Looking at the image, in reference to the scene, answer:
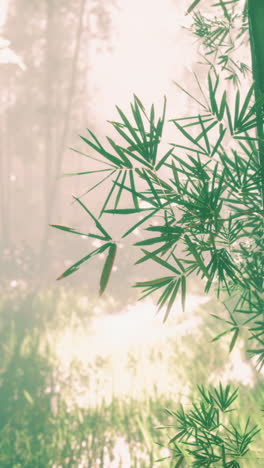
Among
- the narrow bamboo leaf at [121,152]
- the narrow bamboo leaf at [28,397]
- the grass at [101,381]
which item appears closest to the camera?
the narrow bamboo leaf at [121,152]

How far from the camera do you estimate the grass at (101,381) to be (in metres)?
3.98

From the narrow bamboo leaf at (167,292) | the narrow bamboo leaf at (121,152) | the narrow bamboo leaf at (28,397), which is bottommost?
the narrow bamboo leaf at (28,397)

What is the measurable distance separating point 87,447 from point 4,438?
3.23ft

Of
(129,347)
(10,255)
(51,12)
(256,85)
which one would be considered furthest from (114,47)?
(256,85)

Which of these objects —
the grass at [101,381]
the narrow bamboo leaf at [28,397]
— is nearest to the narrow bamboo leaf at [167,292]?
the grass at [101,381]

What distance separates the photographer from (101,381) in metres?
5.54

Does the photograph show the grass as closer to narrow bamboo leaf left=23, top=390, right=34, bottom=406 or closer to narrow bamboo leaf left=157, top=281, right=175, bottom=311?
narrow bamboo leaf left=23, top=390, right=34, bottom=406

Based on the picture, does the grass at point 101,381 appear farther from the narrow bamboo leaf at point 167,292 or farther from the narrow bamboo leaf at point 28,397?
the narrow bamboo leaf at point 167,292

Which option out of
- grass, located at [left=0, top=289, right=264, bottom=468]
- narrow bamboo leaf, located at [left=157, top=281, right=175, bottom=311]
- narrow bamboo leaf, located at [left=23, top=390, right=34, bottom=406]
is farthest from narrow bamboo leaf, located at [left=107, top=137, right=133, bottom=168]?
narrow bamboo leaf, located at [left=23, top=390, right=34, bottom=406]

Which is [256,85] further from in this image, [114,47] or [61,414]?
[114,47]

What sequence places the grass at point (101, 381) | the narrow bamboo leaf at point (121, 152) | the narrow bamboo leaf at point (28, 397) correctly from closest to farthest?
1. the narrow bamboo leaf at point (121, 152)
2. the grass at point (101, 381)
3. the narrow bamboo leaf at point (28, 397)

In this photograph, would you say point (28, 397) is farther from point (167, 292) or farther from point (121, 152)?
point (121, 152)

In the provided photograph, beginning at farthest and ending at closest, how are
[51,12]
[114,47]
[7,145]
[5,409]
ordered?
[7,145] < [114,47] < [51,12] < [5,409]

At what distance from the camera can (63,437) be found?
4.27 metres
